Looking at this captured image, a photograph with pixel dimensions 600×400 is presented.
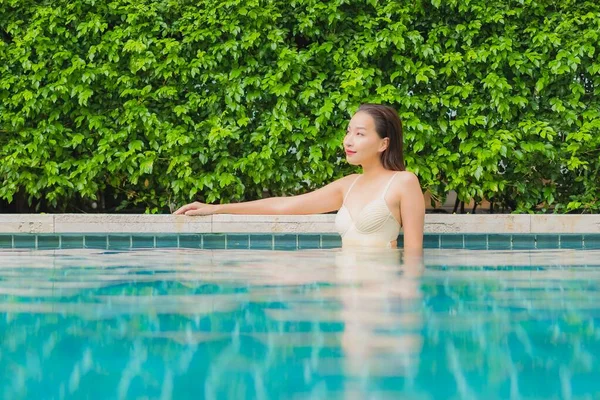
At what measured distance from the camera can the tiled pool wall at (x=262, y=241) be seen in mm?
7719

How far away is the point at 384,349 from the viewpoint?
2719 mm

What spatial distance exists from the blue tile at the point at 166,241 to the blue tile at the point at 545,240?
3.10 m

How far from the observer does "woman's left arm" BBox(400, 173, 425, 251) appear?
5.41 metres

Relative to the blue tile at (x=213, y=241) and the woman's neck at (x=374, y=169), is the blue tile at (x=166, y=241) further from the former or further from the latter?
the woman's neck at (x=374, y=169)

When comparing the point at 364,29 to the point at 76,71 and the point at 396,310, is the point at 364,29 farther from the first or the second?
the point at 396,310

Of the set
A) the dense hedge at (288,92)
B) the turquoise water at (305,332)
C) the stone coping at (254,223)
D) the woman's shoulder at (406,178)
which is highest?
the dense hedge at (288,92)

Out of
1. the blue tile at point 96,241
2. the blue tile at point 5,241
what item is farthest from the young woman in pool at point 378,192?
the blue tile at point 5,241

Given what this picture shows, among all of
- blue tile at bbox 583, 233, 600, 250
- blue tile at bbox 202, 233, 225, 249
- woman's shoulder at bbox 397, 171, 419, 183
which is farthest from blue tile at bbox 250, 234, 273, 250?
blue tile at bbox 583, 233, 600, 250

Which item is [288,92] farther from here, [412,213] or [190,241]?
[412,213]

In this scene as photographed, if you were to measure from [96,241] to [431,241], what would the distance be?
290 cm

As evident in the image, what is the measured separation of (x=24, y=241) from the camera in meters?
7.80

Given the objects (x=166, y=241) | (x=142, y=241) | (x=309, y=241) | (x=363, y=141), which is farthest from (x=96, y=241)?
(x=363, y=141)

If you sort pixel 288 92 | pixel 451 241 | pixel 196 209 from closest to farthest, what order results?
pixel 196 209, pixel 451 241, pixel 288 92

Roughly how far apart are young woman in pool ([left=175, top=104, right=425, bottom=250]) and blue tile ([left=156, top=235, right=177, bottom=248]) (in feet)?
6.74
